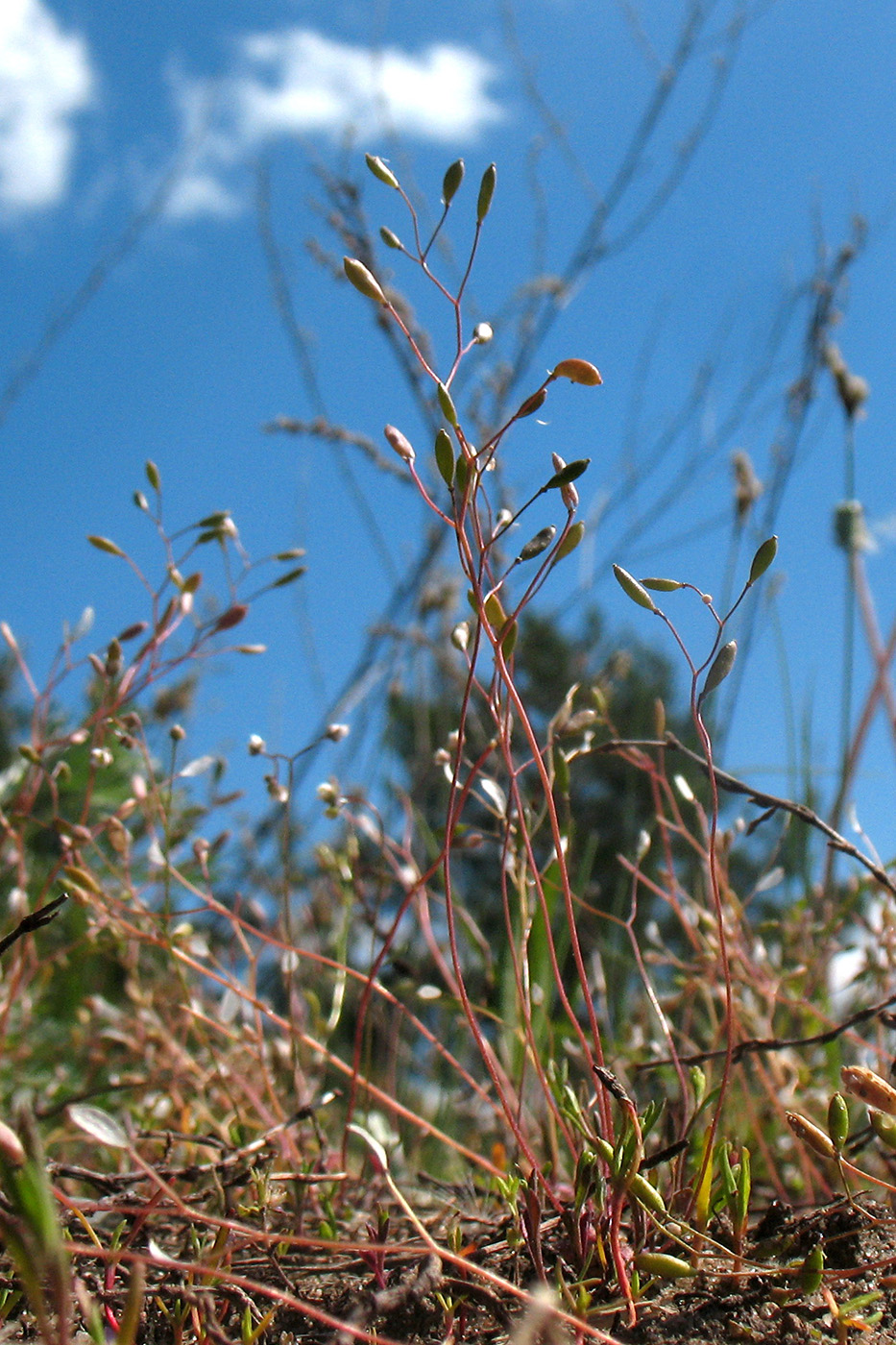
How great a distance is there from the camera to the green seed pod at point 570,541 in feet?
2.23

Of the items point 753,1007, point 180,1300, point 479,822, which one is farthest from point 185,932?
point 479,822

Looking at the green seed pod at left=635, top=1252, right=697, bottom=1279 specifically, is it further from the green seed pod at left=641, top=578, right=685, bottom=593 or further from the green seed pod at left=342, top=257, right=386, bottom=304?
the green seed pod at left=342, top=257, right=386, bottom=304

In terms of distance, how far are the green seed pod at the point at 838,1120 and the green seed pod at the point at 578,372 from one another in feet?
1.45

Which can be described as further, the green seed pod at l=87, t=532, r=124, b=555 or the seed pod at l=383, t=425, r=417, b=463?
the green seed pod at l=87, t=532, r=124, b=555

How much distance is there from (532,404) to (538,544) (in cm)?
8

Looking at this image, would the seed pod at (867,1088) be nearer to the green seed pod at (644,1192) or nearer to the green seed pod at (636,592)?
the green seed pod at (644,1192)

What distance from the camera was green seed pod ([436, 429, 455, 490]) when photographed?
0.60 m

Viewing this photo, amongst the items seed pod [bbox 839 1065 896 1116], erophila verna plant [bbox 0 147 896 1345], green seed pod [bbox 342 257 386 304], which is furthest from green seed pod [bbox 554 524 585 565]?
seed pod [bbox 839 1065 896 1116]

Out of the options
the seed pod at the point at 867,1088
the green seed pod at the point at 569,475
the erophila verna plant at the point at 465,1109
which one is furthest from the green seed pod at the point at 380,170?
the seed pod at the point at 867,1088

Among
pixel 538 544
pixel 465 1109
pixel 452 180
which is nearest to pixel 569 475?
pixel 538 544

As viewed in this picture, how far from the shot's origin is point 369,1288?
0.69 m

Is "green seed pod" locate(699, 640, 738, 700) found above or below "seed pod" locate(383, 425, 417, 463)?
below

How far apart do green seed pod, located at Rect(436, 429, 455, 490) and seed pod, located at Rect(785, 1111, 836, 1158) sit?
0.42 meters

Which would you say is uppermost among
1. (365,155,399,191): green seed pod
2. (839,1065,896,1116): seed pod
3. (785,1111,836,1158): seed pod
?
(365,155,399,191): green seed pod
